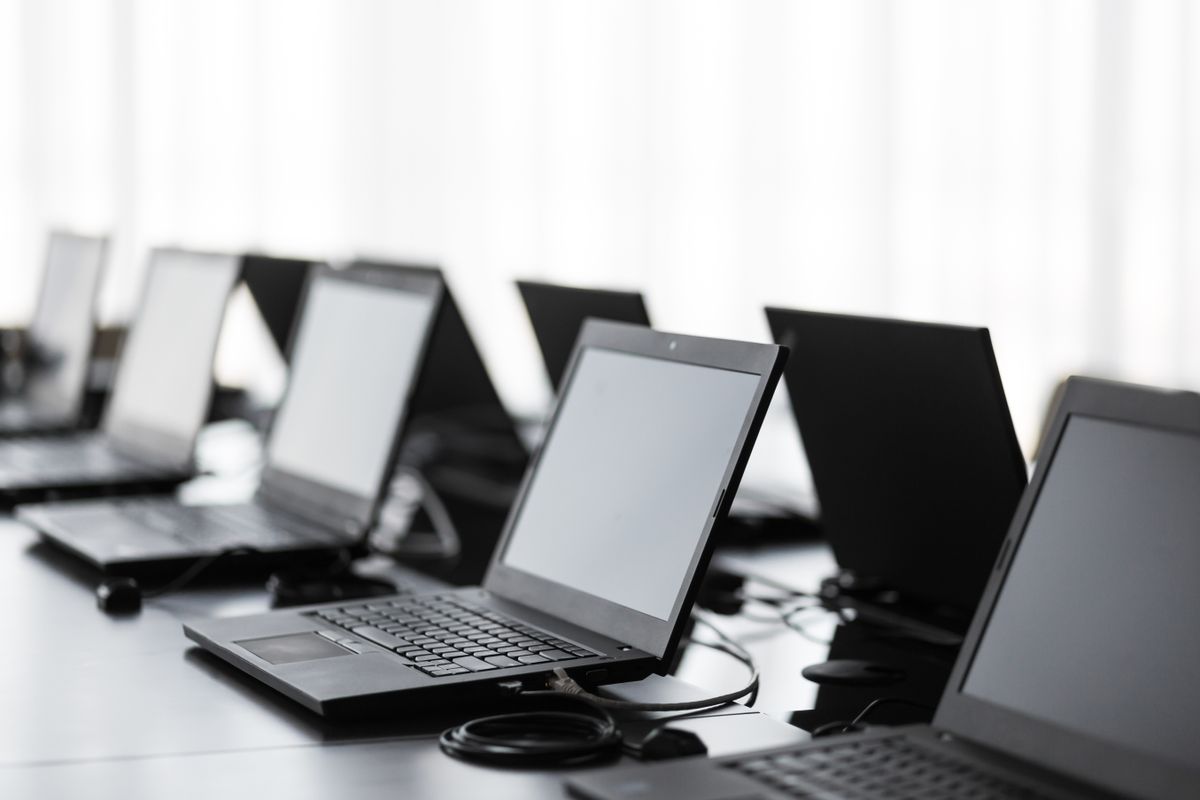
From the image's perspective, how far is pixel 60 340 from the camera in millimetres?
2738

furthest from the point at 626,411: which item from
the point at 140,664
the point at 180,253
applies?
the point at 180,253

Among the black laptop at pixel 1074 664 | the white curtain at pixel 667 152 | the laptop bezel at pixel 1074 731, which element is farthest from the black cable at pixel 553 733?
the white curtain at pixel 667 152

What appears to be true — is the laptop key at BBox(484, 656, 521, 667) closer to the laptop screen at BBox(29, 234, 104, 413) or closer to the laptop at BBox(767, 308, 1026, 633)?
the laptop at BBox(767, 308, 1026, 633)

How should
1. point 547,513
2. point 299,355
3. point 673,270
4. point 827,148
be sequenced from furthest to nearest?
point 673,270, point 827,148, point 299,355, point 547,513

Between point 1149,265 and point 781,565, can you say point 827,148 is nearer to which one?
point 1149,265

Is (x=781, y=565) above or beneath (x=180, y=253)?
beneath

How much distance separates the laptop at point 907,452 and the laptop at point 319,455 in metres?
0.48

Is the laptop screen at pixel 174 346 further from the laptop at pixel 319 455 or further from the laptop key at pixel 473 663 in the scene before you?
the laptop key at pixel 473 663

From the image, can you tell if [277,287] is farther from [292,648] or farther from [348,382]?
[292,648]


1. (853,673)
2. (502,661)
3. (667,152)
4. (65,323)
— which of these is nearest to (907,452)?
(853,673)

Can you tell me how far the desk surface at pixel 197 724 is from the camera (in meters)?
0.97

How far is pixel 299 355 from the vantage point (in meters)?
1.94

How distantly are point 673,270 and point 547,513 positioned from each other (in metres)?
3.56

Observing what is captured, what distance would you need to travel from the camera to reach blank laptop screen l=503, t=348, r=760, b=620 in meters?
1.19
